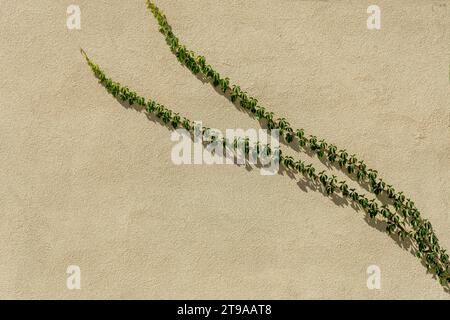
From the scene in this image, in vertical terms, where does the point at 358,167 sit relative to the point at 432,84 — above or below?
below

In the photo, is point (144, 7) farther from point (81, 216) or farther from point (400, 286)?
point (400, 286)

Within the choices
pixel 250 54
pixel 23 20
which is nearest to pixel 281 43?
pixel 250 54

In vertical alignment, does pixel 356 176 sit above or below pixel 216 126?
below

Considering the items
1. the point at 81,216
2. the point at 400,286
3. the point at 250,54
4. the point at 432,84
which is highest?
the point at 250,54
